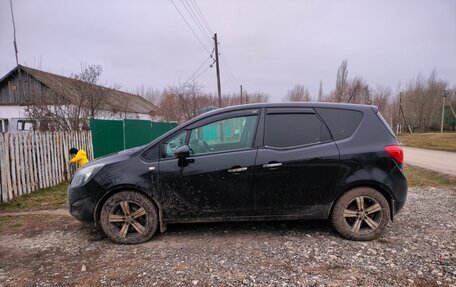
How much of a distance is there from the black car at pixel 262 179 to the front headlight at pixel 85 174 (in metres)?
0.01

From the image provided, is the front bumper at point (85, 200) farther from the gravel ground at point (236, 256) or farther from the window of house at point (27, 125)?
the window of house at point (27, 125)

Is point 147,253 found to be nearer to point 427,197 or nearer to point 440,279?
point 440,279

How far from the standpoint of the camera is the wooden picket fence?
6.14m

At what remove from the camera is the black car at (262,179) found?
362cm

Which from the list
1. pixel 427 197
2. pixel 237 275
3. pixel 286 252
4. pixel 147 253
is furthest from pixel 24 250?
pixel 427 197

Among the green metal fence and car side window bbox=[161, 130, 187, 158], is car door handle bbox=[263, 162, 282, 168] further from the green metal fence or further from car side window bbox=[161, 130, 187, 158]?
the green metal fence

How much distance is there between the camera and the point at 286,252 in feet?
11.0

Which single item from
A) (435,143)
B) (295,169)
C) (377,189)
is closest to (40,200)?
(295,169)

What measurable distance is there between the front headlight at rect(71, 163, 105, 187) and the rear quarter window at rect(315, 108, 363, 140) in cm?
318

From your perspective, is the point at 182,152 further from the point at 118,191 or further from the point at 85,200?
the point at 85,200

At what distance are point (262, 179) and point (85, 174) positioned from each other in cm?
245

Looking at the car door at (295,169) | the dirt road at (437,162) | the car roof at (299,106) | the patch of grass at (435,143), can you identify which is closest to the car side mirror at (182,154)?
the car roof at (299,106)

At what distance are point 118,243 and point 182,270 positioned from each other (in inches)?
48.2

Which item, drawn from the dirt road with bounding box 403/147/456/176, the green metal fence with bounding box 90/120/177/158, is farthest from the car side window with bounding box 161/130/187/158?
the dirt road with bounding box 403/147/456/176
